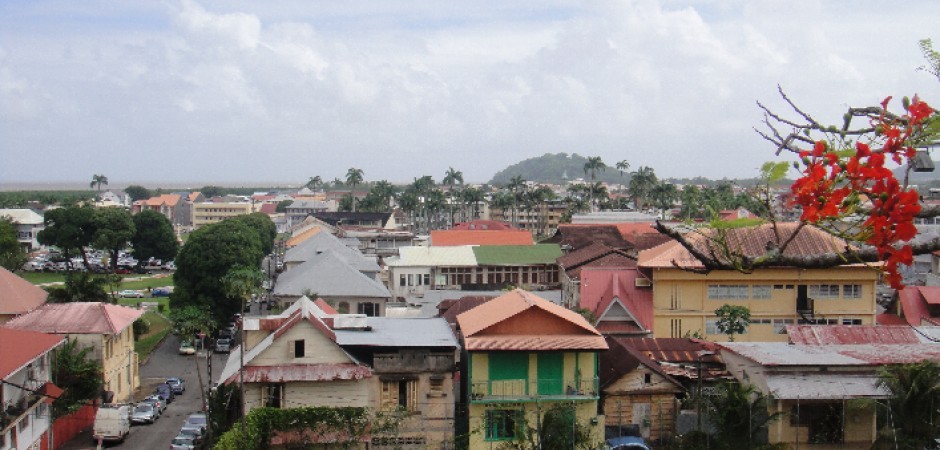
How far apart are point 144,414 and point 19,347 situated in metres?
7.03

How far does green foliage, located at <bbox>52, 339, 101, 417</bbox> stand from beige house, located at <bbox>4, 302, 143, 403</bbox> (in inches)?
16.5

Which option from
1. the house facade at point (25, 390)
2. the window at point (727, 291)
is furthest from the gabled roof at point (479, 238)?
the house facade at point (25, 390)

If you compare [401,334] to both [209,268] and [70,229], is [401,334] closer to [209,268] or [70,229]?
[209,268]

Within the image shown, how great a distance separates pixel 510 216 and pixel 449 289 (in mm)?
65832

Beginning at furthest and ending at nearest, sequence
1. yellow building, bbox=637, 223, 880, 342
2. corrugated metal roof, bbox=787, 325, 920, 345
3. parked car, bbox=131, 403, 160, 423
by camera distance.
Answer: yellow building, bbox=637, 223, 880, 342, parked car, bbox=131, 403, 160, 423, corrugated metal roof, bbox=787, 325, 920, 345

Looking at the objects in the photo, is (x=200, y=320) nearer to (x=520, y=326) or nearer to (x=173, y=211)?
(x=520, y=326)

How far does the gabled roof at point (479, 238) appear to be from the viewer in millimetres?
61469

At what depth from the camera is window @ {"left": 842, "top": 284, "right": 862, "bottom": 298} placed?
34.0m

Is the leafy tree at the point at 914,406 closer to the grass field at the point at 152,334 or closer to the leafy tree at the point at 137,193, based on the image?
the grass field at the point at 152,334

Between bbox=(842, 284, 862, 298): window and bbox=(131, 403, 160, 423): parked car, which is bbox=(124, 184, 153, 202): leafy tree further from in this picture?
bbox=(842, 284, 862, 298): window

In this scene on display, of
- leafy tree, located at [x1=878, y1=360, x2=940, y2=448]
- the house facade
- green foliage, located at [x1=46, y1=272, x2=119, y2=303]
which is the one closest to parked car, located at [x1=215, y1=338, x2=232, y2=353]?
green foliage, located at [x1=46, y1=272, x2=119, y2=303]

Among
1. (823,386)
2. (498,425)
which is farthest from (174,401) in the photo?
(823,386)

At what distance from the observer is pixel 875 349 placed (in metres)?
23.6

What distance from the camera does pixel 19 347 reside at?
2348 cm
